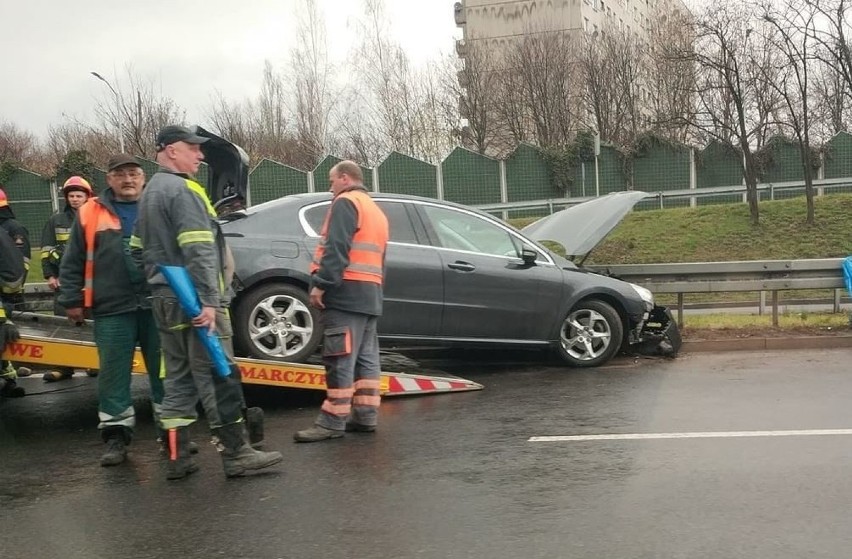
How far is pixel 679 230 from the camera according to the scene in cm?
2066

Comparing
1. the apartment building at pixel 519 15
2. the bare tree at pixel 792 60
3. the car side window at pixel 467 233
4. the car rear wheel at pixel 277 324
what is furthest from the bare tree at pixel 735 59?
the apartment building at pixel 519 15

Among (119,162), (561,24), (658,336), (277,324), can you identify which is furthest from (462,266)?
(561,24)

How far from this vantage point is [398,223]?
7.59 m

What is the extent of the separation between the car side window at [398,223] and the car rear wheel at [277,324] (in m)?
1.05

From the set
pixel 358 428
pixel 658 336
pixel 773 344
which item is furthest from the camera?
pixel 773 344

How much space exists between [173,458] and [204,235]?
1.25 m

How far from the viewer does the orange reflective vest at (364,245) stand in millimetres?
5547

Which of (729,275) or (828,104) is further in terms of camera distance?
(828,104)

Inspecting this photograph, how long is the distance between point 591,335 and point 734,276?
3004 mm

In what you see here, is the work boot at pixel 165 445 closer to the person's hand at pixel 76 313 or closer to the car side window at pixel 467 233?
the person's hand at pixel 76 313

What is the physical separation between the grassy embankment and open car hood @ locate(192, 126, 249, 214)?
14.1m

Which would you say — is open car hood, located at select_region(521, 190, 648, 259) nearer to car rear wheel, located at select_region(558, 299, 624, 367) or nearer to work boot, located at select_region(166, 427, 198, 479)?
car rear wheel, located at select_region(558, 299, 624, 367)

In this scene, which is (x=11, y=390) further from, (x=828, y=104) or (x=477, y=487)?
(x=828, y=104)

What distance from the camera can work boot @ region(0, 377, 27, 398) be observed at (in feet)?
24.7
